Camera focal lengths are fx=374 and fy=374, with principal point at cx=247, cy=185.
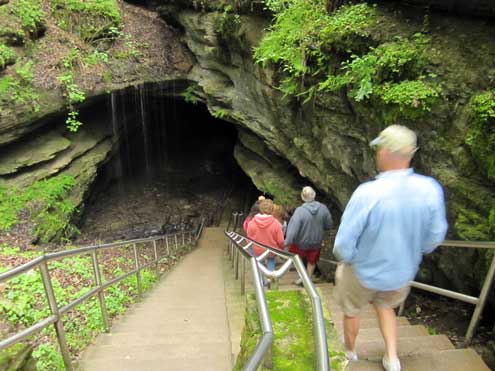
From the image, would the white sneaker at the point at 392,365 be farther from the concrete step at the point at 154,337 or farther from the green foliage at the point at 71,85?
the green foliage at the point at 71,85

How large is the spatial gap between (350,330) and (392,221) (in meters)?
0.95

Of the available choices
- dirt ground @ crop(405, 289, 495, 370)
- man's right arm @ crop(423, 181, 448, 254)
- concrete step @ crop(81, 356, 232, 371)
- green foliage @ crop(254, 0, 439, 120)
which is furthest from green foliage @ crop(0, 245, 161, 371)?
green foliage @ crop(254, 0, 439, 120)

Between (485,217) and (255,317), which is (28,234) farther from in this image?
(485,217)

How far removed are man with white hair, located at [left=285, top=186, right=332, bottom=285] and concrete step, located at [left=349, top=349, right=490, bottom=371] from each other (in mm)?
2748

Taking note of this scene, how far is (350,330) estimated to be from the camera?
2.72 metres

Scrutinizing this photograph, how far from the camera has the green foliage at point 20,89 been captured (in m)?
10.0

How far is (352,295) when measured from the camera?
8.55 ft

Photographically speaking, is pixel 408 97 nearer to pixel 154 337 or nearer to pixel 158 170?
pixel 154 337

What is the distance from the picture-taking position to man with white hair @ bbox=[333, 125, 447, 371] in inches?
89.4

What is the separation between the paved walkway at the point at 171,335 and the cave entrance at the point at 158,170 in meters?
7.41

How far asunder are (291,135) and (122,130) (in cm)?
884

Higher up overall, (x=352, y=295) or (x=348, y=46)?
(x=348, y=46)

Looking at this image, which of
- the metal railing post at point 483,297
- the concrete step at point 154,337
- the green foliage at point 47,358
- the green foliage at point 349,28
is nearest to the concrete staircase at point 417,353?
the metal railing post at point 483,297

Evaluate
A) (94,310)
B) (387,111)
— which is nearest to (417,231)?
(387,111)
